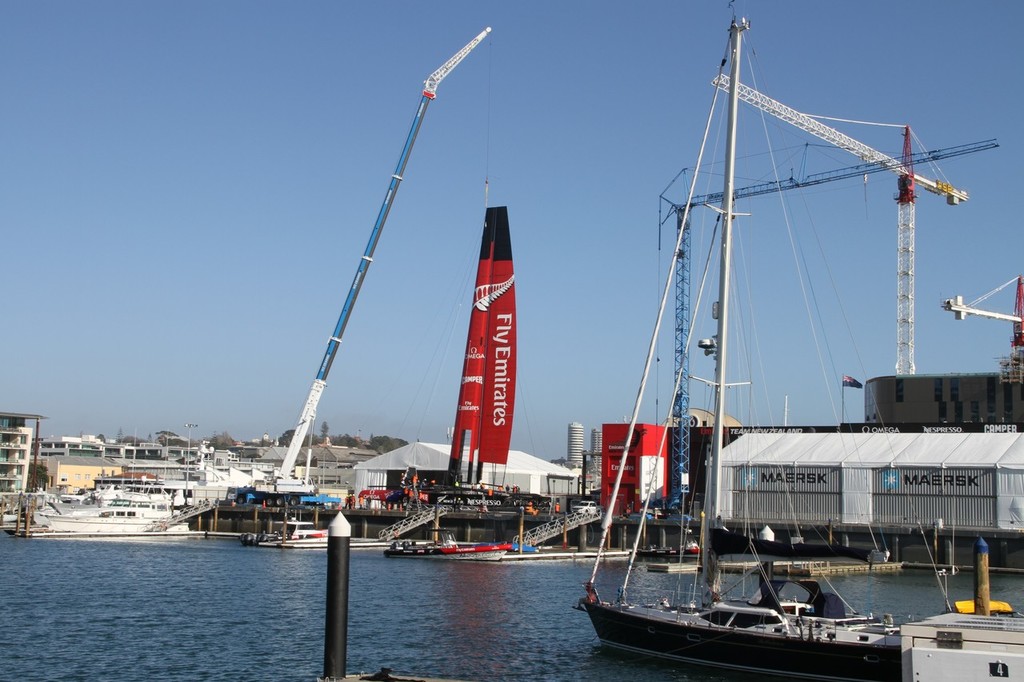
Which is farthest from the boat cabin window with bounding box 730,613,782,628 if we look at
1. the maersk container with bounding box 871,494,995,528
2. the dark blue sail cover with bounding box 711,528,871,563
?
the maersk container with bounding box 871,494,995,528

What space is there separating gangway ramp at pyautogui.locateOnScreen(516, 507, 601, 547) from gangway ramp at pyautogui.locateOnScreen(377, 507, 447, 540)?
710 cm

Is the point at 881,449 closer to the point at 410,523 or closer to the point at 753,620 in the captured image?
the point at 410,523

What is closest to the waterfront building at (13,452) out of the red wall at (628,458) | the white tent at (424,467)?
the white tent at (424,467)

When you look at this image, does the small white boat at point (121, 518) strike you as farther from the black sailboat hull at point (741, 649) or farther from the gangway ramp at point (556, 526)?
the black sailboat hull at point (741, 649)

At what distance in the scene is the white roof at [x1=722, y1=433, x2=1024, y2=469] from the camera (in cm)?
6975

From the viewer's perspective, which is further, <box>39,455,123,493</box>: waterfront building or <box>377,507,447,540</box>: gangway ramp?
<box>39,455,123,493</box>: waterfront building

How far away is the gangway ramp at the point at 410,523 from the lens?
80.9 meters

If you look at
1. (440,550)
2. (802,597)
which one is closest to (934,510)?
(440,550)

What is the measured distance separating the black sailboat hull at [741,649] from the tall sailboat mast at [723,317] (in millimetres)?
1908

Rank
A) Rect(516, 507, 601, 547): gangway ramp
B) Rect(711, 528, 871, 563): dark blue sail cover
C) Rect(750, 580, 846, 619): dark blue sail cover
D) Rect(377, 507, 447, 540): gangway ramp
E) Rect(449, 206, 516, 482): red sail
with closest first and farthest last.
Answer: Rect(750, 580, 846, 619): dark blue sail cover → Rect(711, 528, 871, 563): dark blue sail cover → Rect(516, 507, 601, 547): gangway ramp → Rect(377, 507, 447, 540): gangway ramp → Rect(449, 206, 516, 482): red sail

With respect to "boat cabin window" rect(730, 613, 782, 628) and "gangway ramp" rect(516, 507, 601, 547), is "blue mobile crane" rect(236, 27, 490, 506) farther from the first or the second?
"boat cabin window" rect(730, 613, 782, 628)

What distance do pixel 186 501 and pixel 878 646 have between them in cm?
8479

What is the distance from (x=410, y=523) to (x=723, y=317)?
54218 mm

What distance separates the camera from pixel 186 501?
100m
